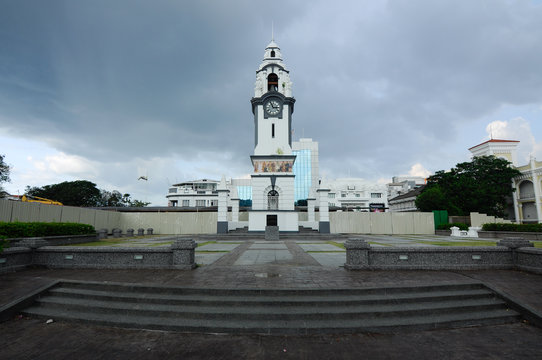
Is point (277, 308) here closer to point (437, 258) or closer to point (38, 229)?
point (437, 258)

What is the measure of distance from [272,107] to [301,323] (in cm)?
3044

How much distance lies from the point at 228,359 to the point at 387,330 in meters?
3.51

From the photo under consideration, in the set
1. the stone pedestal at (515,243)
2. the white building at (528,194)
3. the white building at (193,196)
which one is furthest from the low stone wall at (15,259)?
the white building at (193,196)

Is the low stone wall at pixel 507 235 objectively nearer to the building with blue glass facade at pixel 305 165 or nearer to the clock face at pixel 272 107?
the clock face at pixel 272 107

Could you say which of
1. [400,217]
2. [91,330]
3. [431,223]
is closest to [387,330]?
[91,330]

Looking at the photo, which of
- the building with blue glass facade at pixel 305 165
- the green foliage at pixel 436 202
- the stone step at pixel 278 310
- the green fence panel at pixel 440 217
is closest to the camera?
the stone step at pixel 278 310

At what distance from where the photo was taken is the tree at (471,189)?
125ft

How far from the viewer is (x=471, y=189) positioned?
3953cm

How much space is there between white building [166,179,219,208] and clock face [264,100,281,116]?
217 feet

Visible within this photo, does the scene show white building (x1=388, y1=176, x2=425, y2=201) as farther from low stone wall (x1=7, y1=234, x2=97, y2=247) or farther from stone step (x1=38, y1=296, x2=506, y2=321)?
stone step (x1=38, y1=296, x2=506, y2=321)

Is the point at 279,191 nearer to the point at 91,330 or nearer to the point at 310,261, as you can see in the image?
the point at 310,261

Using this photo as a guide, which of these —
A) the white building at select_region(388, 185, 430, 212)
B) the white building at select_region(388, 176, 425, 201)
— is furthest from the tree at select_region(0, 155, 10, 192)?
the white building at select_region(388, 176, 425, 201)

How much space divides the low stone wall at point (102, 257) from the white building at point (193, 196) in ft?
276

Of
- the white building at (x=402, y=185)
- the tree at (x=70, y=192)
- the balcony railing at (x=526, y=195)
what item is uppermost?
the white building at (x=402, y=185)
